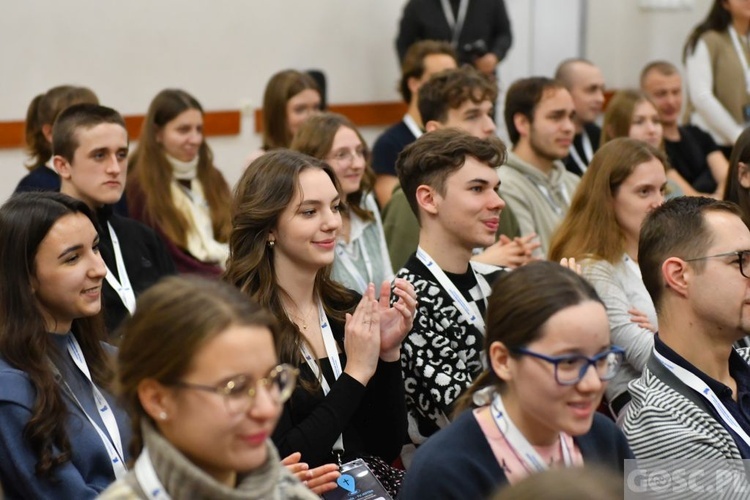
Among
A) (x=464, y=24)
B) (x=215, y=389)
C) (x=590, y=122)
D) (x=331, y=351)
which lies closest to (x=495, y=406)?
(x=215, y=389)

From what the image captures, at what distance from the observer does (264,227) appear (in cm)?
293

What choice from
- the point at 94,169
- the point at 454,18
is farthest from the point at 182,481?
the point at 454,18

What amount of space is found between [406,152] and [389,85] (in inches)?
194

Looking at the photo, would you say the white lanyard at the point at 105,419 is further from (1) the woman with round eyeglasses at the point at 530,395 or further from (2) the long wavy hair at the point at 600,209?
(2) the long wavy hair at the point at 600,209

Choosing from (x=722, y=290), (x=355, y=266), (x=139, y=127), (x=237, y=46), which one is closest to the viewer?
(x=722, y=290)

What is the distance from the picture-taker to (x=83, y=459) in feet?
8.46

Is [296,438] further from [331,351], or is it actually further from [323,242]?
[323,242]

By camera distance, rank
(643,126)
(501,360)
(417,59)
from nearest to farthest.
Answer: (501,360)
(643,126)
(417,59)

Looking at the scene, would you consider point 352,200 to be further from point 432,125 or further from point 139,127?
point 139,127

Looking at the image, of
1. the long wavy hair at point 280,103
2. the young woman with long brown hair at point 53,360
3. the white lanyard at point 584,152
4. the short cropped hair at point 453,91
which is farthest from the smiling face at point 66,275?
the white lanyard at point 584,152

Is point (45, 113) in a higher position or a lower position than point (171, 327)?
lower

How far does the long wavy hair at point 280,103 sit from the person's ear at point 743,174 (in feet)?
8.35

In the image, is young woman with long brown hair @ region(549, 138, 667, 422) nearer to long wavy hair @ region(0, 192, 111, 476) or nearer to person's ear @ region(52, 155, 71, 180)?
long wavy hair @ region(0, 192, 111, 476)

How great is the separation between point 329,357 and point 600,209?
4.10 feet
